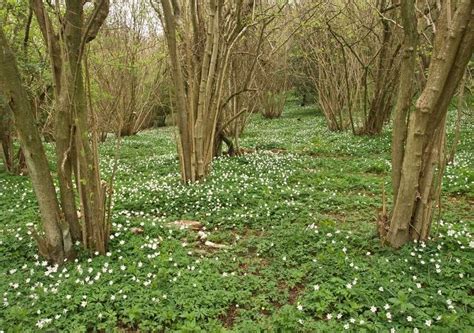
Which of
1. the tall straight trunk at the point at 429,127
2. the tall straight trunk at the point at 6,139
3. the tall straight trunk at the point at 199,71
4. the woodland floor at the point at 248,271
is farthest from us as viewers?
the tall straight trunk at the point at 6,139

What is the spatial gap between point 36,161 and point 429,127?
5100 millimetres

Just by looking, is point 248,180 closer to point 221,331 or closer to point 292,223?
point 292,223

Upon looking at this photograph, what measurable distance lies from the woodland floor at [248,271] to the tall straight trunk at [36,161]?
1.01 ft

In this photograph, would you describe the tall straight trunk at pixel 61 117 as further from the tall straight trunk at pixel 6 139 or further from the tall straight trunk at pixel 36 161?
the tall straight trunk at pixel 6 139

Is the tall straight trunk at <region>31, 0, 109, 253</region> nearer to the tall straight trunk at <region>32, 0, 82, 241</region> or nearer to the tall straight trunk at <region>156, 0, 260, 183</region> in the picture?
the tall straight trunk at <region>32, 0, 82, 241</region>

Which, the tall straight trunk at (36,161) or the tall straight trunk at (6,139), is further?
the tall straight trunk at (6,139)

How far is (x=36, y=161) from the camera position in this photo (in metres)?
4.95

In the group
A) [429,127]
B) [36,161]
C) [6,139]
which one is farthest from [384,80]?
[36,161]

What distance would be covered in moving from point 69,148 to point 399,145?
4498 mm

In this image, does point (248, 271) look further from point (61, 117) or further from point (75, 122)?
point (61, 117)

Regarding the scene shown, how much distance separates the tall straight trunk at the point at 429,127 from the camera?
14.1 ft

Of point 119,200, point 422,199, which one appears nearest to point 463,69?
point 422,199

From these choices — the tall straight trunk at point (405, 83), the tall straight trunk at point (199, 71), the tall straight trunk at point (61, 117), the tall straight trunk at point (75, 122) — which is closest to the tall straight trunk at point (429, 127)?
Result: the tall straight trunk at point (405, 83)

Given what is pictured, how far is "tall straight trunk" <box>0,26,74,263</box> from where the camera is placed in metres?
4.70
